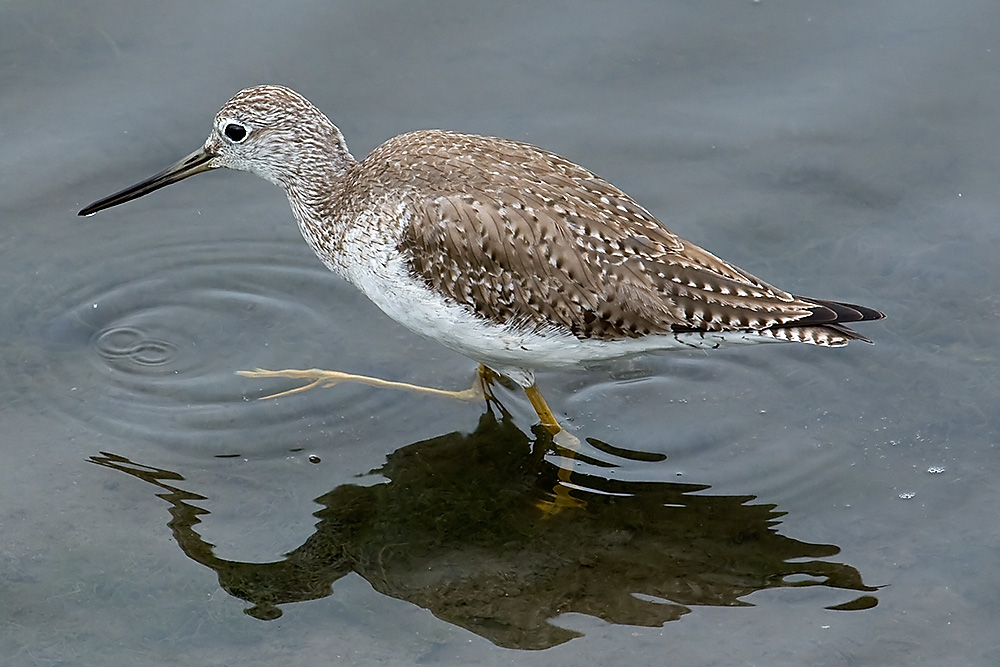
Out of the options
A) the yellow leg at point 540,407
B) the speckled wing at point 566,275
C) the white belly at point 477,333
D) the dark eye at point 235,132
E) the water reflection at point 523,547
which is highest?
the dark eye at point 235,132

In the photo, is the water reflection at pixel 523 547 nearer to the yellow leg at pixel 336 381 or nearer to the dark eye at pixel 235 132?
the yellow leg at pixel 336 381

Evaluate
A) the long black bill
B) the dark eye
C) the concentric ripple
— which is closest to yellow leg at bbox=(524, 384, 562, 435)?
the concentric ripple

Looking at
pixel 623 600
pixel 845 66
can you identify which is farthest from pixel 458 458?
pixel 845 66

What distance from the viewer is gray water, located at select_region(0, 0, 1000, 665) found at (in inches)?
298

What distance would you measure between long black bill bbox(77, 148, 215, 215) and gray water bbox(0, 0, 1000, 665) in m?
0.73

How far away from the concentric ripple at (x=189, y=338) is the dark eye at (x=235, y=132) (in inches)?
49.4

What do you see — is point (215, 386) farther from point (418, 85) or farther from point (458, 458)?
point (418, 85)

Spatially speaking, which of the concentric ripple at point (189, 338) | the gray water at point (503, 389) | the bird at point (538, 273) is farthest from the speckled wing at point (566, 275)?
the concentric ripple at point (189, 338)

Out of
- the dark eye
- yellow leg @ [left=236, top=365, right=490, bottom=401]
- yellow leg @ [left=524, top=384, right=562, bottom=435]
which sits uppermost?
the dark eye

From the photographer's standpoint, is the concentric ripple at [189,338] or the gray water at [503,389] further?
the concentric ripple at [189,338]

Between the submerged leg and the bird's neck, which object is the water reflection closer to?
the submerged leg

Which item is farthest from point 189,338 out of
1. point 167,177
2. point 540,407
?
point 540,407

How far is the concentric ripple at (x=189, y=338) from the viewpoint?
351 inches

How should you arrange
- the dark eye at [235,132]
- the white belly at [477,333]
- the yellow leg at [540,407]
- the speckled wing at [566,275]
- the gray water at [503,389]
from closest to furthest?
the gray water at [503,389]
the speckled wing at [566,275]
the white belly at [477,333]
the yellow leg at [540,407]
the dark eye at [235,132]
